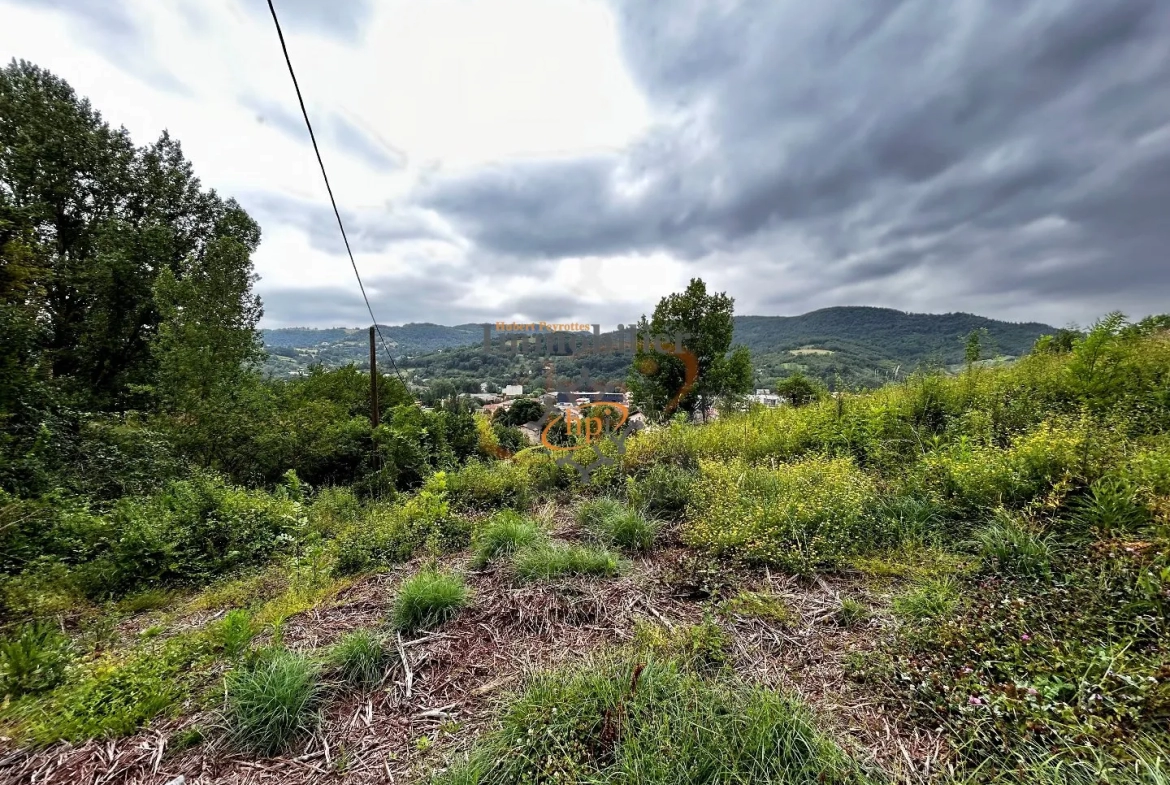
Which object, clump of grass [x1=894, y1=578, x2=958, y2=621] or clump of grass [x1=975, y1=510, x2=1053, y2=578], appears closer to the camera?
clump of grass [x1=894, y1=578, x2=958, y2=621]

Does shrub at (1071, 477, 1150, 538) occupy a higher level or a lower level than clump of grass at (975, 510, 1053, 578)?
higher

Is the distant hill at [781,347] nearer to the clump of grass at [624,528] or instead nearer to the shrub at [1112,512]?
the clump of grass at [624,528]

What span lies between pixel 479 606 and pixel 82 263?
15.9 m

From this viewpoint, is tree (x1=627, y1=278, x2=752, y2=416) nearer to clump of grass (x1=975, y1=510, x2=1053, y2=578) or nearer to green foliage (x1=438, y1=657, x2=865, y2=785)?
clump of grass (x1=975, y1=510, x2=1053, y2=578)

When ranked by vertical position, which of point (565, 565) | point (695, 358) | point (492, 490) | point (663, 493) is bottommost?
point (492, 490)

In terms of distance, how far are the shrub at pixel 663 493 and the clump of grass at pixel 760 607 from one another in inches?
58.0

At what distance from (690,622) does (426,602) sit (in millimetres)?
1804

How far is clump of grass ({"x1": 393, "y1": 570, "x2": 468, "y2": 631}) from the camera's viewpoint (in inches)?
104

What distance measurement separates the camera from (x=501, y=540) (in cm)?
362

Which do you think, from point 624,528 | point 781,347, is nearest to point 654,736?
point 624,528

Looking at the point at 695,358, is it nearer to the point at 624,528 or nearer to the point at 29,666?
the point at 624,528

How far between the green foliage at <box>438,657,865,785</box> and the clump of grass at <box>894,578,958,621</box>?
3.46 ft

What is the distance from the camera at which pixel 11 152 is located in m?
9.73

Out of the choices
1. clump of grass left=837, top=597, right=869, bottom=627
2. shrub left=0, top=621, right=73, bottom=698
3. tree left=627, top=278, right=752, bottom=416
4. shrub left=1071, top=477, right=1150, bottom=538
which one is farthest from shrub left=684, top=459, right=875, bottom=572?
tree left=627, top=278, right=752, bottom=416
